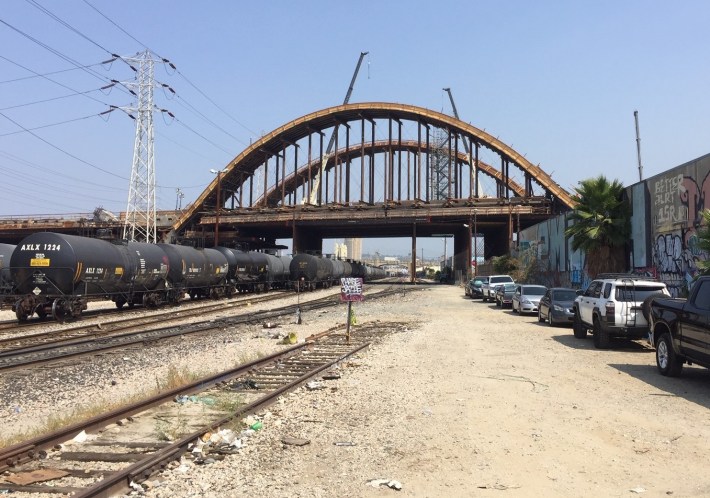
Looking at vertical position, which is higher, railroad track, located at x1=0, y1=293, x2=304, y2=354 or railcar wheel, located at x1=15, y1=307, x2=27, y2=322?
railcar wheel, located at x1=15, y1=307, x2=27, y2=322

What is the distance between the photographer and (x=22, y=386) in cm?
1102

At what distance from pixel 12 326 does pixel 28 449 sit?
18041 mm

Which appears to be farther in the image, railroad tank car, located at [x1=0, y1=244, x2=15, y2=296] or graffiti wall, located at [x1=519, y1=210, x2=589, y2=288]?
graffiti wall, located at [x1=519, y1=210, x2=589, y2=288]

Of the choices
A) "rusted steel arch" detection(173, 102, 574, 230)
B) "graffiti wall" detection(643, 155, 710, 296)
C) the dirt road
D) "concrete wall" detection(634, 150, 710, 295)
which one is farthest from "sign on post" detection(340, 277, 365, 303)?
"rusted steel arch" detection(173, 102, 574, 230)

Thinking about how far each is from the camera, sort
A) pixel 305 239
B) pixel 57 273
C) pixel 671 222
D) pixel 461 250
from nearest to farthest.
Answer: pixel 57 273
pixel 671 222
pixel 305 239
pixel 461 250

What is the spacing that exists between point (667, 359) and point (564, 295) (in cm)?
1201

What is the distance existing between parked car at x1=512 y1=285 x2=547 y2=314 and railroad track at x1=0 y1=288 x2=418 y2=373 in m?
12.2

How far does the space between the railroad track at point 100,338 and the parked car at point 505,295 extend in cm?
1469

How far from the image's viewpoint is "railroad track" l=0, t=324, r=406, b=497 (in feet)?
18.8

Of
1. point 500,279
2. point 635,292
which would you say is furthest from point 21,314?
point 500,279

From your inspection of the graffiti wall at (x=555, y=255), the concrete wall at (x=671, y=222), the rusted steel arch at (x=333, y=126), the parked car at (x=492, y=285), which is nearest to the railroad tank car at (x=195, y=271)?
the parked car at (x=492, y=285)

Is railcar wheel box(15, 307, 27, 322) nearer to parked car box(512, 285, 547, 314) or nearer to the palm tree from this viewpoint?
parked car box(512, 285, 547, 314)

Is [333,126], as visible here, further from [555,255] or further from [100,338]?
[100,338]

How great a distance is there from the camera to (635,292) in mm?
16047
